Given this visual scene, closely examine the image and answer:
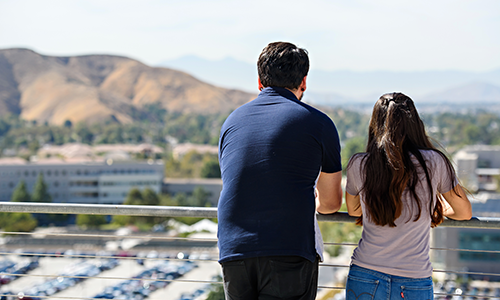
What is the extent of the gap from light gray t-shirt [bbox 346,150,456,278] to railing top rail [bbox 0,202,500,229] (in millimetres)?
270

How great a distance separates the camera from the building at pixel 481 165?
45.9 metres

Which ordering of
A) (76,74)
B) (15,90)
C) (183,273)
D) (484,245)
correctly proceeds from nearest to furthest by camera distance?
(484,245)
(183,273)
(15,90)
(76,74)

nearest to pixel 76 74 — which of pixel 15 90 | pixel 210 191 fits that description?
pixel 15 90

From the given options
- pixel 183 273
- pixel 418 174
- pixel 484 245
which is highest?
pixel 418 174

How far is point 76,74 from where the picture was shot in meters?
142

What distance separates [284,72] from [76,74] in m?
152

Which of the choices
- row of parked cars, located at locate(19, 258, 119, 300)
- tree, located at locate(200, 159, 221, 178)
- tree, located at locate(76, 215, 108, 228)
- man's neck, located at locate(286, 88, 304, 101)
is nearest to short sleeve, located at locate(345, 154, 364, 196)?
man's neck, located at locate(286, 88, 304, 101)

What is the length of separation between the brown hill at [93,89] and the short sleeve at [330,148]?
108 metres

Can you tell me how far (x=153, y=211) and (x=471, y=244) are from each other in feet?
62.9

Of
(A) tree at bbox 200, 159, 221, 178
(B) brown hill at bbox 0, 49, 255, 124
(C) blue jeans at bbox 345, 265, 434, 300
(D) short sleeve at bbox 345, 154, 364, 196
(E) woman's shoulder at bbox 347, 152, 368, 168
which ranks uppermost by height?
(B) brown hill at bbox 0, 49, 255, 124

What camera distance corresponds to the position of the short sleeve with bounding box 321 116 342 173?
1294 mm

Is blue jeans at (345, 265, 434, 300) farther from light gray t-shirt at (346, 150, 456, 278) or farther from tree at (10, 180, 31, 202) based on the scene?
tree at (10, 180, 31, 202)

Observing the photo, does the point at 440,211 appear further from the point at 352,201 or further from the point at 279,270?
the point at 279,270

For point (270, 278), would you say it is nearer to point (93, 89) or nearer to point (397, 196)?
point (397, 196)
